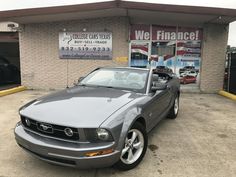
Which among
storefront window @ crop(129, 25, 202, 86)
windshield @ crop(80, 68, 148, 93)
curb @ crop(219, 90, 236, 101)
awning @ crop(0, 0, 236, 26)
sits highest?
awning @ crop(0, 0, 236, 26)

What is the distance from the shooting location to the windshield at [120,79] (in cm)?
429

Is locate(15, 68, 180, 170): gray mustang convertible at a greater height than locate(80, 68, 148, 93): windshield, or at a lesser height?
lesser

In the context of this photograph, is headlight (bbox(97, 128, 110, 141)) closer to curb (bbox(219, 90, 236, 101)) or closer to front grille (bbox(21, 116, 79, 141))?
front grille (bbox(21, 116, 79, 141))

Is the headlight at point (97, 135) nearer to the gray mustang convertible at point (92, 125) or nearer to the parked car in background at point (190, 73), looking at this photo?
the gray mustang convertible at point (92, 125)

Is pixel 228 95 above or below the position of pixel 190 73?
below

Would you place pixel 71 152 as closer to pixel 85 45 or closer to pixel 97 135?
pixel 97 135

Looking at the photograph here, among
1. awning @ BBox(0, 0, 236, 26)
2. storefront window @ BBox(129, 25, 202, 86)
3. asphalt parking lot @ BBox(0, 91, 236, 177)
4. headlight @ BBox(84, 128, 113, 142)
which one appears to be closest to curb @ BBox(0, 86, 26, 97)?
asphalt parking lot @ BBox(0, 91, 236, 177)

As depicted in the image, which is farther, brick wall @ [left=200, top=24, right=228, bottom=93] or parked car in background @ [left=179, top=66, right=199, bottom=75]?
parked car in background @ [left=179, top=66, right=199, bottom=75]

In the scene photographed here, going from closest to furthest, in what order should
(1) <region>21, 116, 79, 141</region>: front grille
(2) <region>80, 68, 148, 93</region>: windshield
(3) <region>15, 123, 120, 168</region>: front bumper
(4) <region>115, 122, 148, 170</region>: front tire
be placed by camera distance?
(3) <region>15, 123, 120, 168</region>: front bumper → (1) <region>21, 116, 79, 141</region>: front grille → (4) <region>115, 122, 148, 170</region>: front tire → (2) <region>80, 68, 148, 93</region>: windshield

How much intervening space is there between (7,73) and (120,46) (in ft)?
20.0

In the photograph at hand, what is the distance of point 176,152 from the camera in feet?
13.0

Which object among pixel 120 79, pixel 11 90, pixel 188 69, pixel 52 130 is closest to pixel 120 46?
pixel 188 69

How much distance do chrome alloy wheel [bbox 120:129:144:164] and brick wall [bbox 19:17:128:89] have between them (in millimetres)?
6773

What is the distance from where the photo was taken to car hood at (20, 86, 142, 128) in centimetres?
289
